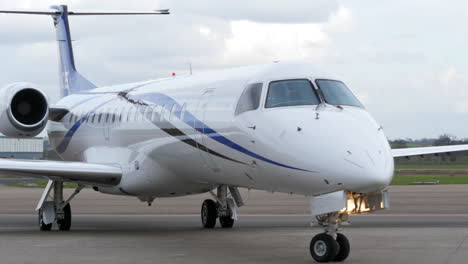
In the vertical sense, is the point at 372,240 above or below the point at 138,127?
below

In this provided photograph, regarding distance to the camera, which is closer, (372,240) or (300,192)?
(300,192)

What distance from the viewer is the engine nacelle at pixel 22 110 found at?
21438 millimetres

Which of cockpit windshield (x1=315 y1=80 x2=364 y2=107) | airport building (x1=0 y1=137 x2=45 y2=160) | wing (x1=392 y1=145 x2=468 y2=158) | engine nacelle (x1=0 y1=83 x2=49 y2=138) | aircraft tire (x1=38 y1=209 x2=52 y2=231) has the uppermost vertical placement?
airport building (x1=0 y1=137 x2=45 y2=160)

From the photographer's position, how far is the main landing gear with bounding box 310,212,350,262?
1307 centimetres

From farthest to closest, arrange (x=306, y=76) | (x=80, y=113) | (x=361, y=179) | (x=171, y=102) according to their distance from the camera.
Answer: (x=80, y=113), (x=171, y=102), (x=306, y=76), (x=361, y=179)

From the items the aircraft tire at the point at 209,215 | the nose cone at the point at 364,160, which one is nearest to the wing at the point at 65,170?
the aircraft tire at the point at 209,215

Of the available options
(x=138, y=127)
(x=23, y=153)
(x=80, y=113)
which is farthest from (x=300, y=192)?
(x=23, y=153)

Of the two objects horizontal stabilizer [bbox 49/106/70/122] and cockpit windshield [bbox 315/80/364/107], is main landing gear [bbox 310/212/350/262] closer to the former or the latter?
cockpit windshield [bbox 315/80/364/107]

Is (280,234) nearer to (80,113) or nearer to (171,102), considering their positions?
(171,102)

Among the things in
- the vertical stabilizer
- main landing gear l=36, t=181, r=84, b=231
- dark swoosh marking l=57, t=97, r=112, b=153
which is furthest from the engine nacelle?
the vertical stabilizer

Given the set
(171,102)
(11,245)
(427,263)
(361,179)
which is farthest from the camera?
(171,102)

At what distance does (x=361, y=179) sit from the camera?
1227cm

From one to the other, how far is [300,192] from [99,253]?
384 centimetres

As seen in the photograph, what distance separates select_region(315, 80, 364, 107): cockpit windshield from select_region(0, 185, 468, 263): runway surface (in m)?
2.45
